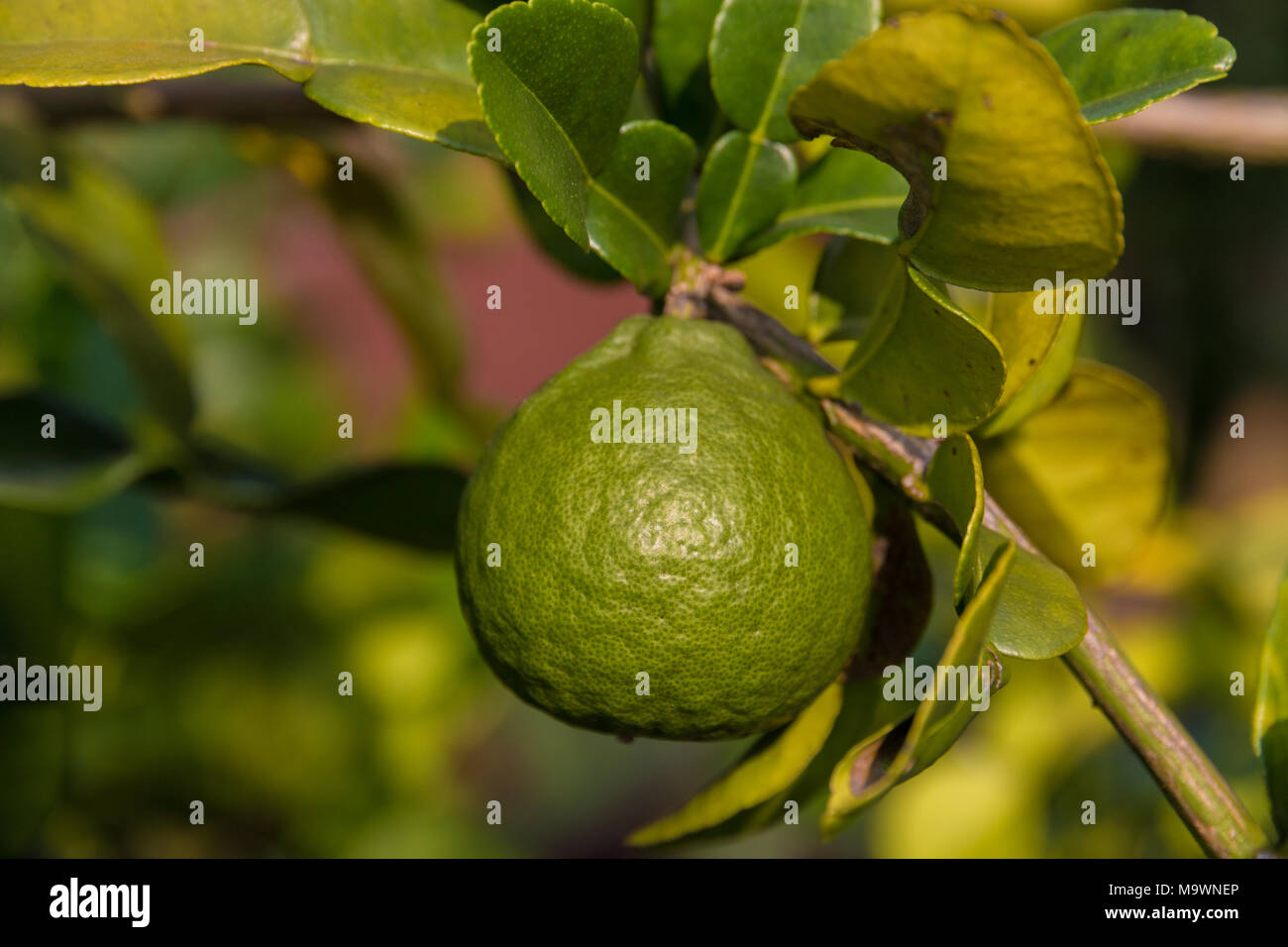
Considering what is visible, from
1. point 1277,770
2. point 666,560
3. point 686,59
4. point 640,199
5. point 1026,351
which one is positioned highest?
point 686,59

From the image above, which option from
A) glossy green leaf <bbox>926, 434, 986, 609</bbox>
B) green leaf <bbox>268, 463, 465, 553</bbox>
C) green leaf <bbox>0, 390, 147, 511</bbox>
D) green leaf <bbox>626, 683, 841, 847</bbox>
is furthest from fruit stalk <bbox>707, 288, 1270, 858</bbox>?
green leaf <bbox>0, 390, 147, 511</bbox>

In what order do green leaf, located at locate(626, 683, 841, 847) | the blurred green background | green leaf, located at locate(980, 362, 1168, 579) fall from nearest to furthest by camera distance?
green leaf, located at locate(626, 683, 841, 847) < green leaf, located at locate(980, 362, 1168, 579) < the blurred green background

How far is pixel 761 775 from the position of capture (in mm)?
627

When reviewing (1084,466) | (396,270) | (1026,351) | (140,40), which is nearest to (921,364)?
(1026,351)

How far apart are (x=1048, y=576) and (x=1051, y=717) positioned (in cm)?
92

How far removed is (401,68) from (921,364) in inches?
13.0

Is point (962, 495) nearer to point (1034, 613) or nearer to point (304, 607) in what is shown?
point (1034, 613)

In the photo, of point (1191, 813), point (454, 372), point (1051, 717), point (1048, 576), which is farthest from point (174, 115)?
point (1051, 717)

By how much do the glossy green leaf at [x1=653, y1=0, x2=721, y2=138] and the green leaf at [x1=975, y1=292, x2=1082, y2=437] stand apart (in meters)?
0.22

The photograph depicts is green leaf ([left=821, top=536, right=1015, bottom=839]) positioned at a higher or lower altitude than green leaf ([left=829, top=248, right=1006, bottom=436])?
lower

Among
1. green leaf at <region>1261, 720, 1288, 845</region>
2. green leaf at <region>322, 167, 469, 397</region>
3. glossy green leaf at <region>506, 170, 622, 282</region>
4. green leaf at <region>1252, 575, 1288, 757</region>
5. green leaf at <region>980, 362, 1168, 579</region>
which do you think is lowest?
green leaf at <region>1261, 720, 1288, 845</region>

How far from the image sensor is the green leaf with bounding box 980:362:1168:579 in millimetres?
758

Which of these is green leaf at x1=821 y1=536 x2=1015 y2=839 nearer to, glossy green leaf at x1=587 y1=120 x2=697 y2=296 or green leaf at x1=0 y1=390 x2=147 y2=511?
glossy green leaf at x1=587 y1=120 x2=697 y2=296
